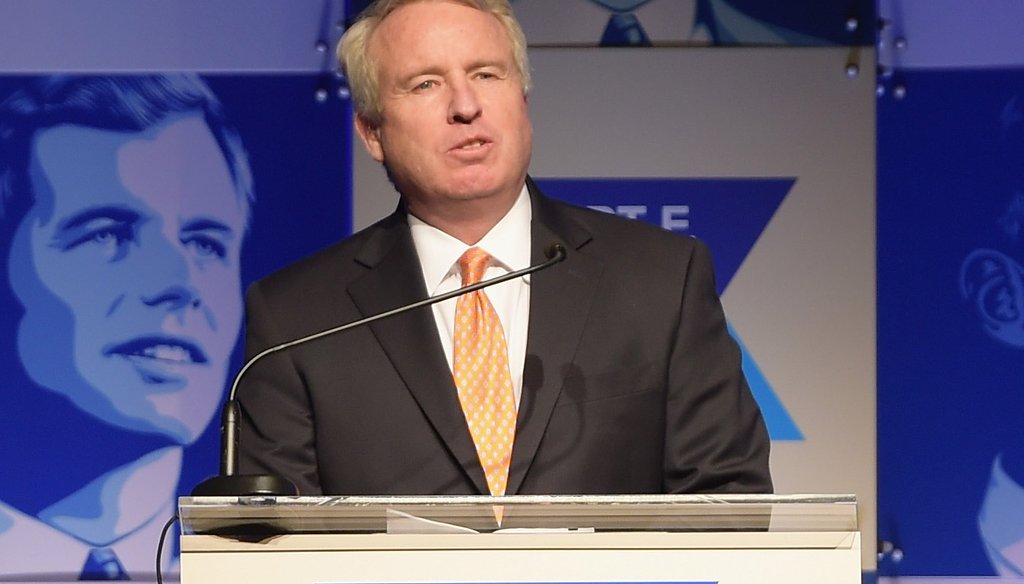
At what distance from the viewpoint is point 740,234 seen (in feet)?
10.7

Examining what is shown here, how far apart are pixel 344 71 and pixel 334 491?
70 centimetres

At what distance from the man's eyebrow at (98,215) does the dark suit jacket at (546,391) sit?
1.28 meters

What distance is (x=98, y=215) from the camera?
3416mm

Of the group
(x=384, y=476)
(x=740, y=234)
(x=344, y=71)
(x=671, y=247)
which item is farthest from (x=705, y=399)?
(x=740, y=234)

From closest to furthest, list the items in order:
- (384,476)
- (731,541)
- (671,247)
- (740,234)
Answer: (731,541) → (384,476) → (671,247) → (740,234)

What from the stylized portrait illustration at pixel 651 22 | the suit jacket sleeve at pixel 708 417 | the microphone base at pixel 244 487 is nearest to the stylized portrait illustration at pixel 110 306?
the stylized portrait illustration at pixel 651 22

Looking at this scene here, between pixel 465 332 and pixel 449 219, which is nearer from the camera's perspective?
→ pixel 465 332

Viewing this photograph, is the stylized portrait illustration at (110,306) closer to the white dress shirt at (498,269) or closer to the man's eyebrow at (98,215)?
the man's eyebrow at (98,215)

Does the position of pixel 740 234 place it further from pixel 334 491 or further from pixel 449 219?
pixel 334 491

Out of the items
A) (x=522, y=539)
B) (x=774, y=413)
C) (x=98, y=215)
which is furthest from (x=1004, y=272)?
(x=522, y=539)

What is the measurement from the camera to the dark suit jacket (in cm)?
204

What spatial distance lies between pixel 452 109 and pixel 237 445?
714mm

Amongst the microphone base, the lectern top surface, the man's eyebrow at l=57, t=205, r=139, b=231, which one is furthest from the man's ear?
the man's eyebrow at l=57, t=205, r=139, b=231

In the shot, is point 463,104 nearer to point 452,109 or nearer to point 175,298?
point 452,109
